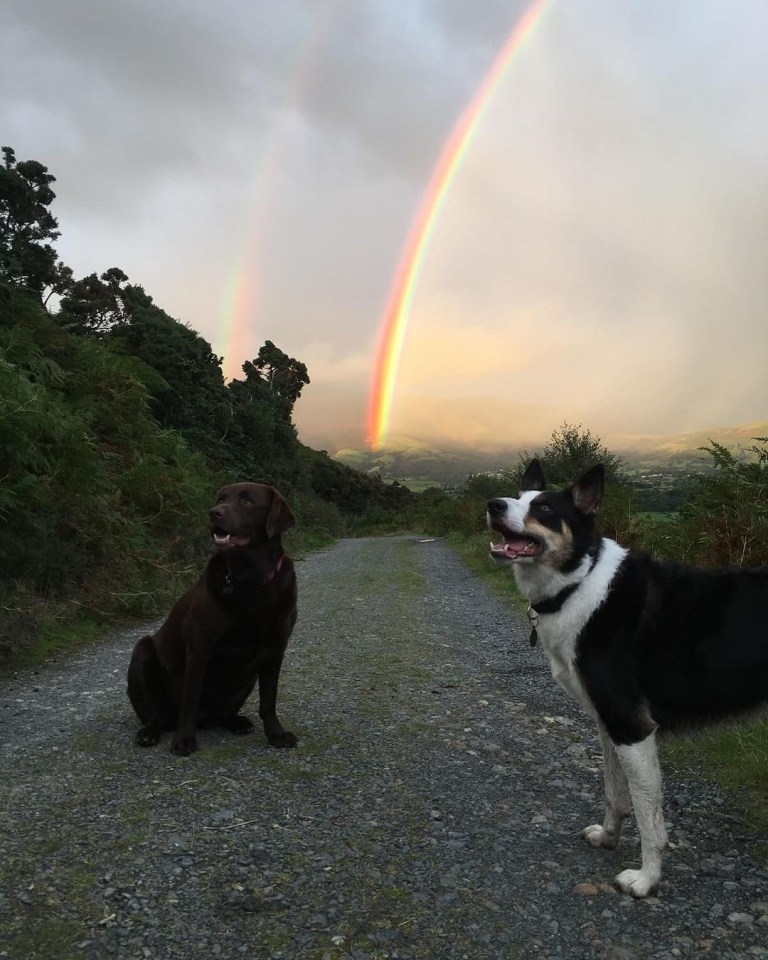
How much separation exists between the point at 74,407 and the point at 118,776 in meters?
10.2

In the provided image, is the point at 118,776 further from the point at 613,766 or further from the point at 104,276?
the point at 104,276

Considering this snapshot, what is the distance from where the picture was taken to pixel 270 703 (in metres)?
4.82

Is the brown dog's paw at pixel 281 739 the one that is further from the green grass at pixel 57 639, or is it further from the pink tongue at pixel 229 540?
the green grass at pixel 57 639

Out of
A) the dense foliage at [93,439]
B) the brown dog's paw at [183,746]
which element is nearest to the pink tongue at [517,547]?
the brown dog's paw at [183,746]

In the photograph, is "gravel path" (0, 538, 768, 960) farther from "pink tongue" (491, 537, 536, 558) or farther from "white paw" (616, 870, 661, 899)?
"pink tongue" (491, 537, 536, 558)

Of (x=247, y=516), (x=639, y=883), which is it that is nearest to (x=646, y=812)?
(x=639, y=883)

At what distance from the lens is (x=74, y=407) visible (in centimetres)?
1283

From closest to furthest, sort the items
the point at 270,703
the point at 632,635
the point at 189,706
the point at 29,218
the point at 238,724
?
the point at 632,635 < the point at 189,706 < the point at 270,703 < the point at 238,724 < the point at 29,218

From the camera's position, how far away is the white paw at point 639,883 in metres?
3.00

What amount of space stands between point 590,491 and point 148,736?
344cm

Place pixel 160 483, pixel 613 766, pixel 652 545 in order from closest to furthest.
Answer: pixel 613 766 < pixel 652 545 < pixel 160 483

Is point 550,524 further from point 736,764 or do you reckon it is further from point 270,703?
point 270,703

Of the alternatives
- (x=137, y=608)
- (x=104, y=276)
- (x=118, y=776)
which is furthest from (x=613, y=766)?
(x=104, y=276)

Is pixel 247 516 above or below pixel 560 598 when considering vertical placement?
above
